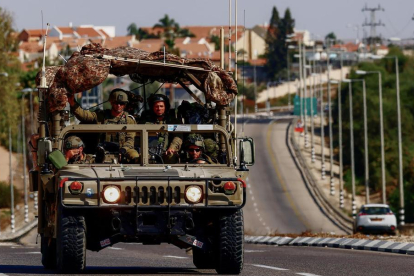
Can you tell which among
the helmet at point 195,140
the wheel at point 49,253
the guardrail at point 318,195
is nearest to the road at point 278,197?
the guardrail at point 318,195

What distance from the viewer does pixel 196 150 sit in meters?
19.8

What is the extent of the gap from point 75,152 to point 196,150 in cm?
173

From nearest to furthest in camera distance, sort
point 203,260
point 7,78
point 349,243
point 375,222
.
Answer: point 203,260 < point 349,243 < point 375,222 < point 7,78

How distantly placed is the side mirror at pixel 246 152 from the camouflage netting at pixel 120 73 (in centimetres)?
101

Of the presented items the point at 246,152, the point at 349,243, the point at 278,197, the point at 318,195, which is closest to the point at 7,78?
the point at 278,197

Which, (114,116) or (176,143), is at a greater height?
(114,116)

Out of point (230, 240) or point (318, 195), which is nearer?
point (230, 240)

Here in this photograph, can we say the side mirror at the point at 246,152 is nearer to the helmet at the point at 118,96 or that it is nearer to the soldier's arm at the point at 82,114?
the helmet at the point at 118,96

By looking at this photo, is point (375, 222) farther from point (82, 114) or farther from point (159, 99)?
point (82, 114)

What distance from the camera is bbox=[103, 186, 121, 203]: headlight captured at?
1820 cm

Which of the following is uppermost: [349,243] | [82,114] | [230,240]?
[82,114]

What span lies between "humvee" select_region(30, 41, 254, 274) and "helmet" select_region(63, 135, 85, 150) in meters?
0.09

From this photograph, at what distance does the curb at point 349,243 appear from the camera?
98.8 feet

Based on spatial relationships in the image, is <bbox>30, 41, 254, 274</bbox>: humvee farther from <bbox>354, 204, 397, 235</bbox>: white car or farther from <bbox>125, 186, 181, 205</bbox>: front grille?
<bbox>354, 204, 397, 235</bbox>: white car
